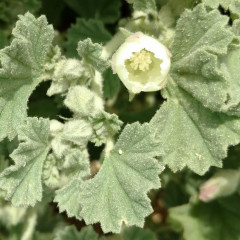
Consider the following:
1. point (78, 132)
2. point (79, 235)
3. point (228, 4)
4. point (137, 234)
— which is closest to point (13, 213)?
point (79, 235)

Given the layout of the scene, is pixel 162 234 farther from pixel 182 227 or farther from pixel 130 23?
pixel 130 23

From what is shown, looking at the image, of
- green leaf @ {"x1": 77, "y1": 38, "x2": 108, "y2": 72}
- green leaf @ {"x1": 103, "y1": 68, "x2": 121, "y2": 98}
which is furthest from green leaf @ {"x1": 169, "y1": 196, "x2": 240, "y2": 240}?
green leaf @ {"x1": 77, "y1": 38, "x2": 108, "y2": 72}

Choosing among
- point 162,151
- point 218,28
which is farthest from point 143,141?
point 218,28

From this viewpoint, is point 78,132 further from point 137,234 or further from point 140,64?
point 137,234

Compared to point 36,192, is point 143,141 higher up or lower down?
higher up

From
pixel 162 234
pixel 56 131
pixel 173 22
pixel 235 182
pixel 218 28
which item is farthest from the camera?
pixel 162 234

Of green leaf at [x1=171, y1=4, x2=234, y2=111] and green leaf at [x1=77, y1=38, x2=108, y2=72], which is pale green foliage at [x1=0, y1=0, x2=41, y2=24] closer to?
green leaf at [x1=77, y1=38, x2=108, y2=72]
